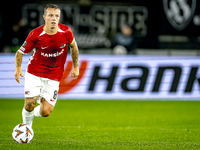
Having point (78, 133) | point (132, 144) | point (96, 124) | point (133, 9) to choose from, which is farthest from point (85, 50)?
point (132, 144)

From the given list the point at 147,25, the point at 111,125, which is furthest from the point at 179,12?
the point at 111,125

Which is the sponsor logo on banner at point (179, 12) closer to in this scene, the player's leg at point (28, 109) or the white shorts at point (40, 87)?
the white shorts at point (40, 87)

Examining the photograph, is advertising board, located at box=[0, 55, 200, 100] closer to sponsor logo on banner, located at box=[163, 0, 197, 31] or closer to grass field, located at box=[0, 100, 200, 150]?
grass field, located at box=[0, 100, 200, 150]

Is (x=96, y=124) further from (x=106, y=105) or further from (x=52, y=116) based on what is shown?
(x=106, y=105)

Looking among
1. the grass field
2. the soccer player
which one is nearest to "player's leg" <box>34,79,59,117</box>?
the soccer player

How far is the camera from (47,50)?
4.91 m

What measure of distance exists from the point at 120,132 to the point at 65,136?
84cm

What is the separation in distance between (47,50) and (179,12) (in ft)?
28.4

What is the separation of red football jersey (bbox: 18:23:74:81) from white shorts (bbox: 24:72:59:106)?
61 mm

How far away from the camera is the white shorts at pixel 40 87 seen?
4914 millimetres

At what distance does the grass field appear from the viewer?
4.84 m

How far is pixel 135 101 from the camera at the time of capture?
9.08 metres

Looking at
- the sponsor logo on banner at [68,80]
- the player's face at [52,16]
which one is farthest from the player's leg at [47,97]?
the sponsor logo on banner at [68,80]

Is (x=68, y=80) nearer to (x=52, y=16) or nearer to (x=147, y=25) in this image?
(x=52, y=16)
